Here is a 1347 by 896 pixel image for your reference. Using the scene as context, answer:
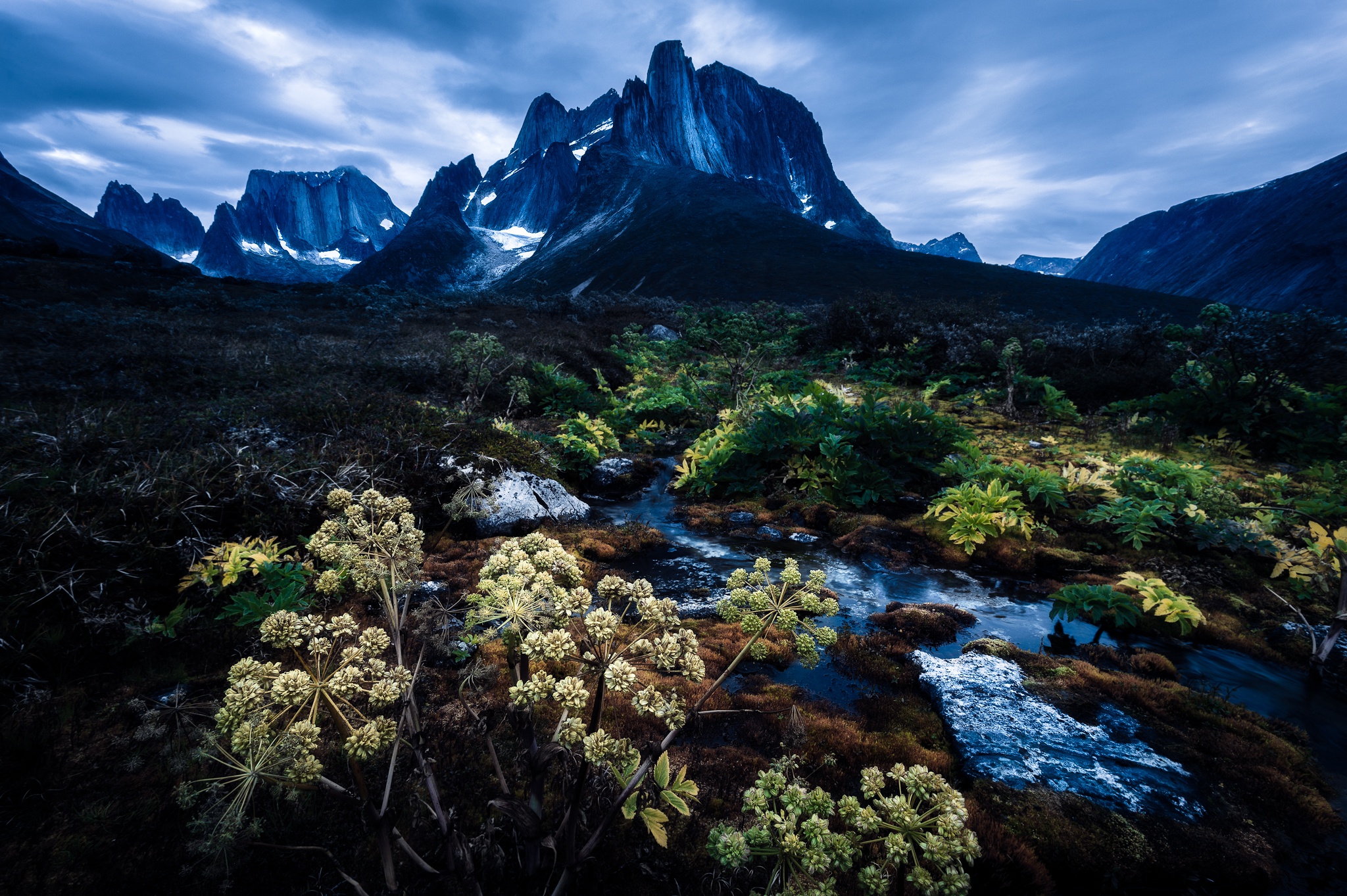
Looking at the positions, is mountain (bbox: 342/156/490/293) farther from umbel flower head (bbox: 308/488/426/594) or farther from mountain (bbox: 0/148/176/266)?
umbel flower head (bbox: 308/488/426/594)

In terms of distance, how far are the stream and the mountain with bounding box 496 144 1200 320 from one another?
2953cm

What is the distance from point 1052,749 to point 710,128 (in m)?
191

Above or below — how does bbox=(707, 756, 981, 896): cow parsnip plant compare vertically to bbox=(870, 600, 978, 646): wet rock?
above

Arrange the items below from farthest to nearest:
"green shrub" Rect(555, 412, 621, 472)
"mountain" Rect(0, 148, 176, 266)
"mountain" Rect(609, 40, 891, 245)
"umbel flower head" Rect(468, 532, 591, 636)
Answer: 1. "mountain" Rect(609, 40, 891, 245)
2. "mountain" Rect(0, 148, 176, 266)
3. "green shrub" Rect(555, 412, 621, 472)
4. "umbel flower head" Rect(468, 532, 591, 636)

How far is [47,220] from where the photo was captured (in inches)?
4077

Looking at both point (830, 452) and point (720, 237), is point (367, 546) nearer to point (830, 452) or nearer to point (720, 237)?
point (830, 452)

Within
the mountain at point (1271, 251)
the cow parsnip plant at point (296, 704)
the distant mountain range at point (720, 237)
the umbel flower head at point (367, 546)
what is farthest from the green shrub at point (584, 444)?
the mountain at point (1271, 251)

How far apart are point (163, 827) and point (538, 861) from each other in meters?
2.04

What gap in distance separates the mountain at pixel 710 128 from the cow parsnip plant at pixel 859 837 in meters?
146

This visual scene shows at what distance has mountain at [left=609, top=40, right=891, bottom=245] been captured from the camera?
148 m

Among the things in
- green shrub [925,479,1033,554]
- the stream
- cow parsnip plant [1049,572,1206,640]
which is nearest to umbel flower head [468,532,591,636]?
the stream

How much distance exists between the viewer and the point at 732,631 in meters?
4.89

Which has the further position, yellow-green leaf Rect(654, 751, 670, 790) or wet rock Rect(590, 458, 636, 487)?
wet rock Rect(590, 458, 636, 487)

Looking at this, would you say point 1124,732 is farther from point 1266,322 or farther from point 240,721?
point 1266,322
